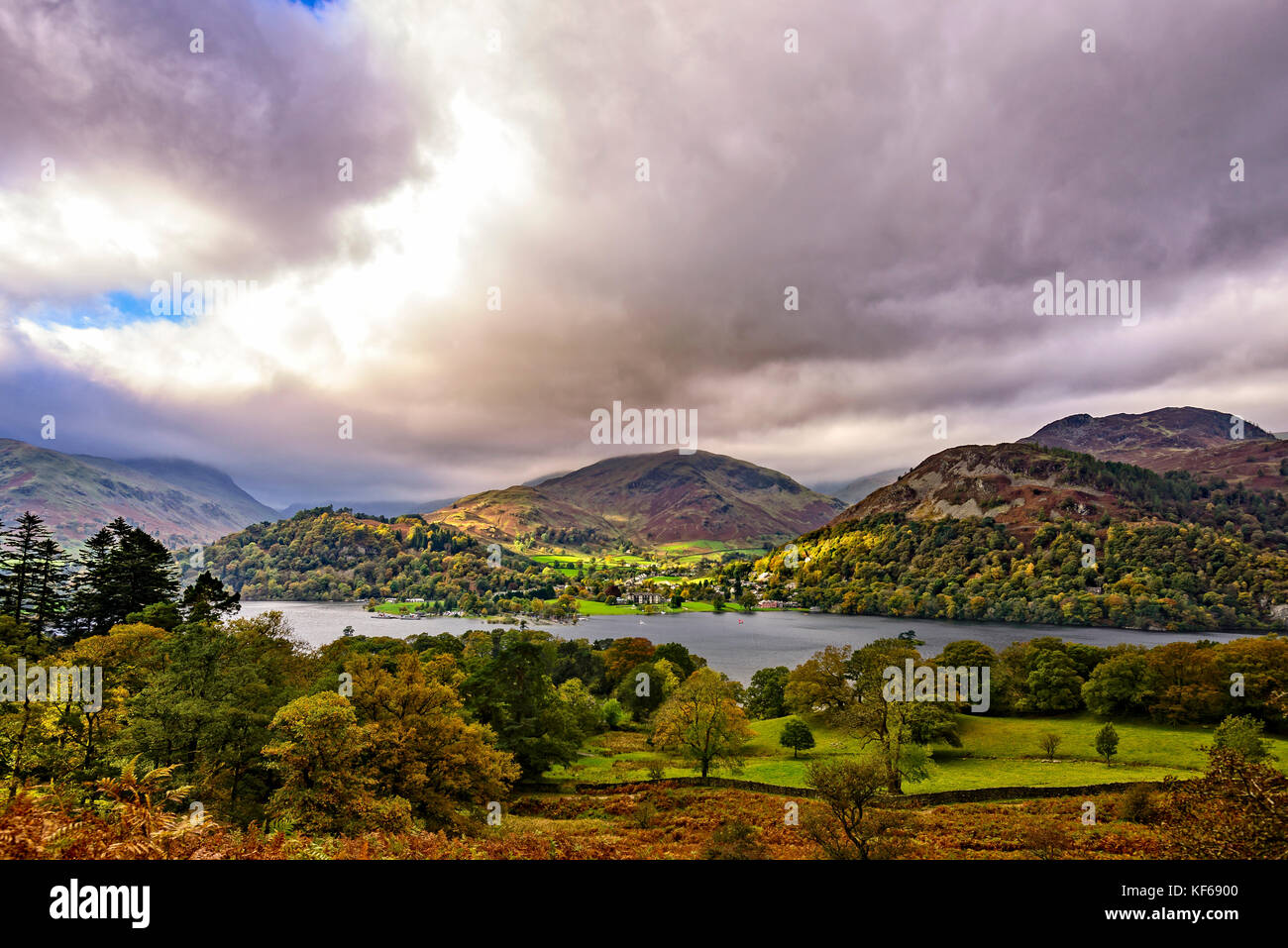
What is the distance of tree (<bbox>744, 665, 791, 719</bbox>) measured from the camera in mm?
64500

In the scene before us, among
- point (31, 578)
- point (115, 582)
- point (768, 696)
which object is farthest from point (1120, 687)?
point (31, 578)

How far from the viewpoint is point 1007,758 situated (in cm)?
4350

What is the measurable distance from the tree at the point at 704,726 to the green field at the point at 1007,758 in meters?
1.89

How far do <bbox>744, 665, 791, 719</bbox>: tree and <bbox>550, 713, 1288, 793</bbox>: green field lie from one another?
31.1 ft

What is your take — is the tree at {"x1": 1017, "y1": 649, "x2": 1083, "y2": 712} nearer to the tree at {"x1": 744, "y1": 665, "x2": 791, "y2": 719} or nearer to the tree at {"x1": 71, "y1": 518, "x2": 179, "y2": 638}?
the tree at {"x1": 744, "y1": 665, "x2": 791, "y2": 719}

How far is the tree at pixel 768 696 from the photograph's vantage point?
212 feet

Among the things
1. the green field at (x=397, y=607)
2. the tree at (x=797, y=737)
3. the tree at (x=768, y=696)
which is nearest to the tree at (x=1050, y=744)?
the tree at (x=797, y=737)

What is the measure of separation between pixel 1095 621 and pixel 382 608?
195086 mm

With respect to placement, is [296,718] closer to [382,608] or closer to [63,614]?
[63,614]

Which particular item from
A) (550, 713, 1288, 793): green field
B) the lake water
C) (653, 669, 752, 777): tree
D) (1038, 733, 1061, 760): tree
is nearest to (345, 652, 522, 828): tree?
(550, 713, 1288, 793): green field

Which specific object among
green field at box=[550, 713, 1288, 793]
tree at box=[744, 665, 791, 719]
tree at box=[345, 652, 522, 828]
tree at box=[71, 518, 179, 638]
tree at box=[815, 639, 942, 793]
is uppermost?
tree at box=[71, 518, 179, 638]

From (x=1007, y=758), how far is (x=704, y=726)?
23702 mm

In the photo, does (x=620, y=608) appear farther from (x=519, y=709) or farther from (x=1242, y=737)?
(x=1242, y=737)

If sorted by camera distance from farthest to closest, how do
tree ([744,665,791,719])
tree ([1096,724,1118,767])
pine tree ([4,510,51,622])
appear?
tree ([744,665,791,719]) < pine tree ([4,510,51,622]) < tree ([1096,724,1118,767])
